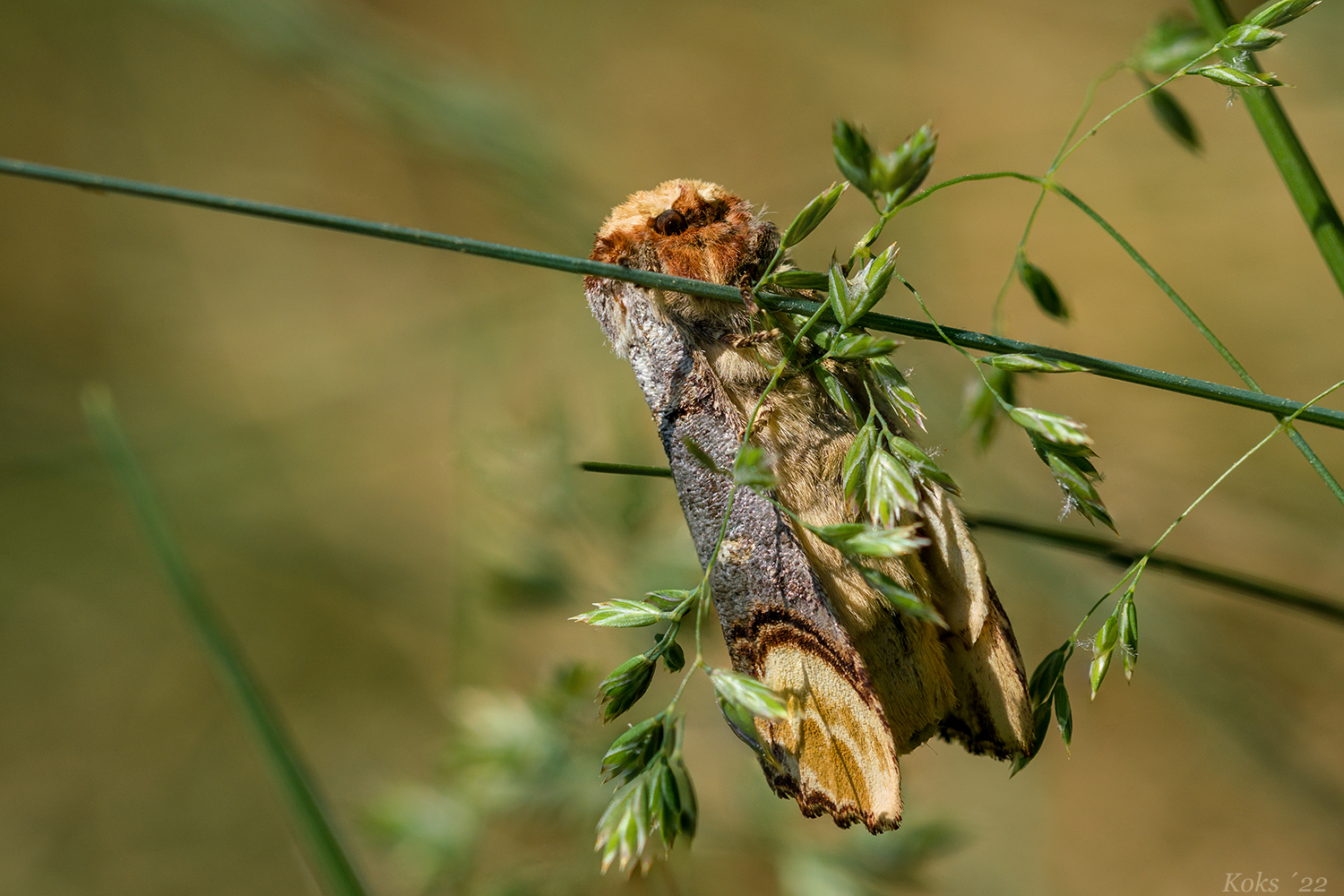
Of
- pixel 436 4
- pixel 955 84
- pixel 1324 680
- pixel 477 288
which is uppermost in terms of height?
pixel 436 4

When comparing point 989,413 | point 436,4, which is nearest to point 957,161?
point 989,413

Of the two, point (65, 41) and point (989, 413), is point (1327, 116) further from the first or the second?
point (65, 41)

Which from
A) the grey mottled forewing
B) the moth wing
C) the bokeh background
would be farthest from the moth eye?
the bokeh background

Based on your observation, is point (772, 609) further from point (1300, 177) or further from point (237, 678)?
point (1300, 177)
